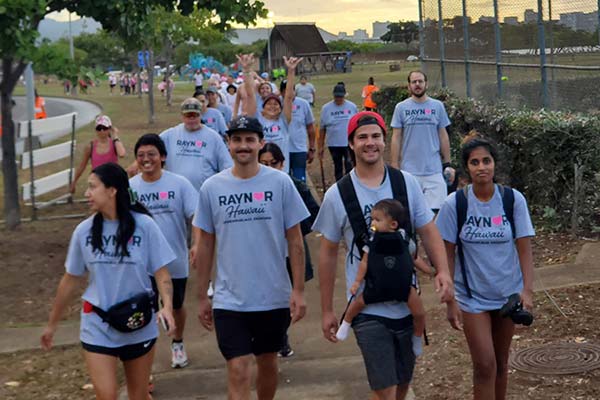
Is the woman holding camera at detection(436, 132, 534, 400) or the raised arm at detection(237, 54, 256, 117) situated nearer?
the woman holding camera at detection(436, 132, 534, 400)

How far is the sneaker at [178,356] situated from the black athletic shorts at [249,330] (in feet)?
6.34

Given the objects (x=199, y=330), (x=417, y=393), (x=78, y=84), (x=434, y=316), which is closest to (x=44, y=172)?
(x=78, y=84)

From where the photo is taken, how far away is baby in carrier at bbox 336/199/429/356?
455 cm

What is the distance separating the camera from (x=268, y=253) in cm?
527

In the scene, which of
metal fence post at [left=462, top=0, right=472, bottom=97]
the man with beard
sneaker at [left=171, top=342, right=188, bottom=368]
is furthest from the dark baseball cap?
metal fence post at [left=462, top=0, right=472, bottom=97]

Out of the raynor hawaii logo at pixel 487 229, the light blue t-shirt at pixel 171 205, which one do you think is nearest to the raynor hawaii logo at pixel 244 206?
the raynor hawaii logo at pixel 487 229

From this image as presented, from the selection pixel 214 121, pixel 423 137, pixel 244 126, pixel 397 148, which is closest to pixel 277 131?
pixel 214 121

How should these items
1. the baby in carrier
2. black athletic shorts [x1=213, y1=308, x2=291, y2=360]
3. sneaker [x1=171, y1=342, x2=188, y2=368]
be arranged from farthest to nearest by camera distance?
sneaker [x1=171, y1=342, x2=188, y2=368] < black athletic shorts [x1=213, y1=308, x2=291, y2=360] < the baby in carrier

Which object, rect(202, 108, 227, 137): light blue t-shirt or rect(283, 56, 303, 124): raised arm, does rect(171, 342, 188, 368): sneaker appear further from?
rect(202, 108, 227, 137): light blue t-shirt

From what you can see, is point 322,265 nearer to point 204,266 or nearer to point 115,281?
point 204,266

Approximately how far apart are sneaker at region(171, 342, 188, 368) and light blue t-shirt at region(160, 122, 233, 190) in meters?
1.69

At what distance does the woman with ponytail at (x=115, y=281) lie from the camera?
4930mm

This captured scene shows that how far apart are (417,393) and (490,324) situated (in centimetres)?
138

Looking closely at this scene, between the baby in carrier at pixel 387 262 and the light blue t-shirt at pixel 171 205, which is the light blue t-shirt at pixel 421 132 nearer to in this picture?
the light blue t-shirt at pixel 171 205
